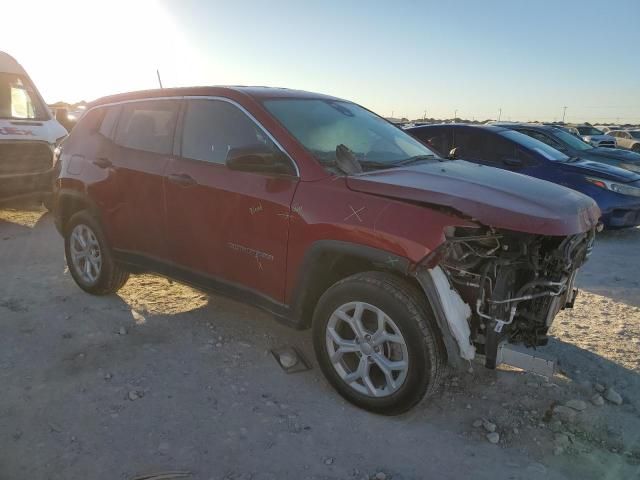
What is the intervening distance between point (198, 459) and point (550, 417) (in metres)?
2.04

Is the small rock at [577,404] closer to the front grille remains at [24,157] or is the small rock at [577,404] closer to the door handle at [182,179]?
the door handle at [182,179]

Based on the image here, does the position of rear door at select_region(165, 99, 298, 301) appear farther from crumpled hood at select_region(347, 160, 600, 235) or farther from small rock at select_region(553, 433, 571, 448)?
small rock at select_region(553, 433, 571, 448)

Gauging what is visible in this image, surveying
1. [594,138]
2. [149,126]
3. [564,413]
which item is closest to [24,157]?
[149,126]

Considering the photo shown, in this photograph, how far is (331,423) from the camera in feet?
9.79

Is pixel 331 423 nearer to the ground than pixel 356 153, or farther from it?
nearer to the ground

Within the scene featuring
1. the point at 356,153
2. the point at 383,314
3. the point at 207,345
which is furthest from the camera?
the point at 207,345

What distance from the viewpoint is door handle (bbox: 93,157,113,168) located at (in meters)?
4.38

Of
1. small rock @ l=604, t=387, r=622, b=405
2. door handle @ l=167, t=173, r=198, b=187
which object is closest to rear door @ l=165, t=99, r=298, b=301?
door handle @ l=167, t=173, r=198, b=187

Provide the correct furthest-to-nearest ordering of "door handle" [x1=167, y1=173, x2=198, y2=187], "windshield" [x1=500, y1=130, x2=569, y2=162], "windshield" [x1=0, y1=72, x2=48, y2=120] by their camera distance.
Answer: "windshield" [x1=0, y1=72, x2=48, y2=120] → "windshield" [x1=500, y1=130, x2=569, y2=162] → "door handle" [x1=167, y1=173, x2=198, y2=187]

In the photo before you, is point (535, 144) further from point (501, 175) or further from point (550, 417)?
point (550, 417)

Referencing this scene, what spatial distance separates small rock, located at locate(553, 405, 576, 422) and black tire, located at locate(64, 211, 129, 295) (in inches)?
141

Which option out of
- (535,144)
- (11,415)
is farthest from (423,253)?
(535,144)

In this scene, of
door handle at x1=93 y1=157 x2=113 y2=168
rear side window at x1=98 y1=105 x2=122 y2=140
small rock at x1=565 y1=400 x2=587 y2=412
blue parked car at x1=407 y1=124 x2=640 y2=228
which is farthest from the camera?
blue parked car at x1=407 y1=124 x2=640 y2=228

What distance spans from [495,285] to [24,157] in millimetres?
8019
